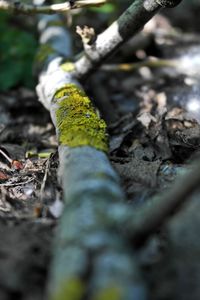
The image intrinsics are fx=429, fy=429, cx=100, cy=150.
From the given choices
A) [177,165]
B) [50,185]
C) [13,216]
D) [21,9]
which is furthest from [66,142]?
[21,9]

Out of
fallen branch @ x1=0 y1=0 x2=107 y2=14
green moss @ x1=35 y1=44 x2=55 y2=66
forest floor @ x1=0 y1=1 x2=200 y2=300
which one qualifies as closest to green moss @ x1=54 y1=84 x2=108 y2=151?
forest floor @ x1=0 y1=1 x2=200 y2=300

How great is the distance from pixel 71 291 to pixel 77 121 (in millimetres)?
1167

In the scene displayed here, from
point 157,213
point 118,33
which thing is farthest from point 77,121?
point 157,213

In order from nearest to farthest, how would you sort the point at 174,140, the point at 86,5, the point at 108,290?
1. the point at 108,290
2. the point at 174,140
3. the point at 86,5

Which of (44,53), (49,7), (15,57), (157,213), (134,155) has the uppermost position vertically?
(49,7)

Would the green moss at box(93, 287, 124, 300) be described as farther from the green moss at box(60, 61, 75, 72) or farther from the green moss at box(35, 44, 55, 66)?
the green moss at box(35, 44, 55, 66)

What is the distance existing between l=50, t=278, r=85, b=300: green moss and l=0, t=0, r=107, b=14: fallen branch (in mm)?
1981

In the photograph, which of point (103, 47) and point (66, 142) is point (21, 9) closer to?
point (103, 47)

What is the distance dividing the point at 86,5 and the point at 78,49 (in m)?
1.15

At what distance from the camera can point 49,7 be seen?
291 centimetres

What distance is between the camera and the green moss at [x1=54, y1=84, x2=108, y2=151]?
219 centimetres

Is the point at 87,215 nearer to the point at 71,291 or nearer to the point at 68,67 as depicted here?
the point at 71,291

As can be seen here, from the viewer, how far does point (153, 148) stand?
2.65 metres

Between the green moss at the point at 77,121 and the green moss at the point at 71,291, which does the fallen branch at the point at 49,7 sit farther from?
the green moss at the point at 71,291
